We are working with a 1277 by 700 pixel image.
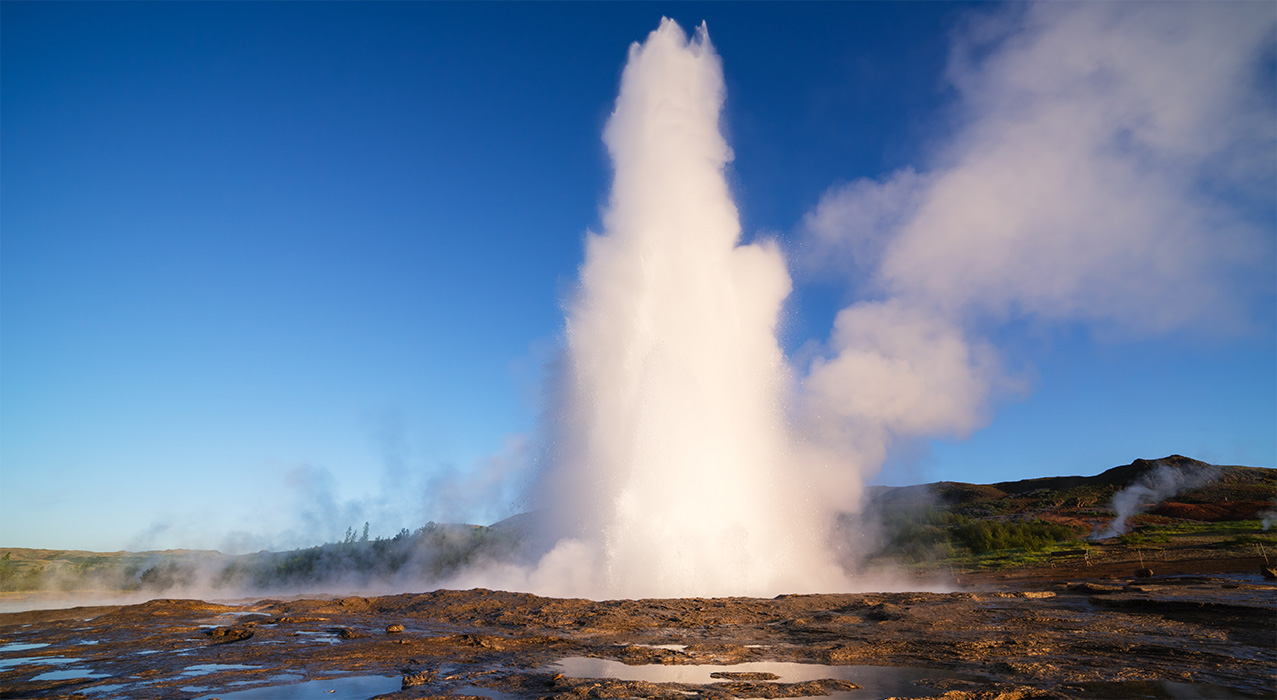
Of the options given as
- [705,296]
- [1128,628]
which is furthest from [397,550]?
[1128,628]

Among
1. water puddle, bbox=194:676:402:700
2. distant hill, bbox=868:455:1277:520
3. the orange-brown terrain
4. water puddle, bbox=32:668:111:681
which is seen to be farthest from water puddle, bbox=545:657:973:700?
distant hill, bbox=868:455:1277:520

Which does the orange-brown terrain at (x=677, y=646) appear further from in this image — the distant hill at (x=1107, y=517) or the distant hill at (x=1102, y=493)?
the distant hill at (x=1102, y=493)

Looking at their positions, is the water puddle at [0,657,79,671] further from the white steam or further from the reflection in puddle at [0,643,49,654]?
the white steam

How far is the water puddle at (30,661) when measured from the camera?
1024 cm

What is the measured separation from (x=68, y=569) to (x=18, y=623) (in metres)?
38.3

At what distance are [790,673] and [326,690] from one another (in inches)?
271

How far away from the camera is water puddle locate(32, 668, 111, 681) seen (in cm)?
900

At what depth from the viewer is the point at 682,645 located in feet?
36.3

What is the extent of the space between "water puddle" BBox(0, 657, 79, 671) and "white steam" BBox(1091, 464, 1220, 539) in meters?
54.6

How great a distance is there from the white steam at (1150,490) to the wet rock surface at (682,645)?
35.6 m

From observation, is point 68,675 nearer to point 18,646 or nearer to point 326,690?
point 326,690

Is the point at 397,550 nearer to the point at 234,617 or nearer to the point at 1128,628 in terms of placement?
the point at 234,617

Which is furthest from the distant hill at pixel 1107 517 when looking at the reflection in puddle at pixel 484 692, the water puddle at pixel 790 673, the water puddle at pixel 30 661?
the water puddle at pixel 30 661

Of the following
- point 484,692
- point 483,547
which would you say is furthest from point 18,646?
point 483,547
